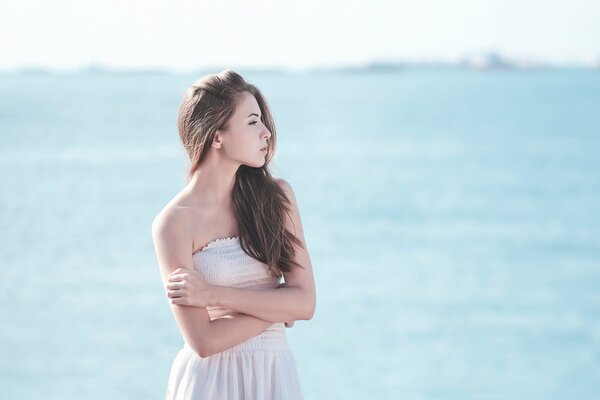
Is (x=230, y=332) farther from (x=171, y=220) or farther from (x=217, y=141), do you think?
(x=217, y=141)

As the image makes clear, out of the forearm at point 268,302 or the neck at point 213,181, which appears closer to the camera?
the forearm at point 268,302

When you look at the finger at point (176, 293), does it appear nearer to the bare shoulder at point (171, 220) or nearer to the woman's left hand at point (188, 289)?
the woman's left hand at point (188, 289)

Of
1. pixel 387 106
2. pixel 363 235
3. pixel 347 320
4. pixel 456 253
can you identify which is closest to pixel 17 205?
pixel 363 235

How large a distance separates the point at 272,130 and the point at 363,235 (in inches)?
832

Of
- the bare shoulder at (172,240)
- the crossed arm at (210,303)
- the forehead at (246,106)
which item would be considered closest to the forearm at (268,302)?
the crossed arm at (210,303)

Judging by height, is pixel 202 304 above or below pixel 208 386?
above

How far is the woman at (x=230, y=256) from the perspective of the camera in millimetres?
2525

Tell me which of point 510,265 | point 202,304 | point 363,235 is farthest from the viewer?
point 363,235

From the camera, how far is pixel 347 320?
56.9 ft

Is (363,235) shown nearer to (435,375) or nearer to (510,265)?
(510,265)

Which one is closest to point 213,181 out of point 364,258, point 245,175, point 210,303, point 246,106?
point 245,175

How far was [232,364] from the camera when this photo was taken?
2.58 metres

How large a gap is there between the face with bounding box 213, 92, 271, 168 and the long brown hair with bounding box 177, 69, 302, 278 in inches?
0.6

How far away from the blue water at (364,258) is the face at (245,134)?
0.28 m
